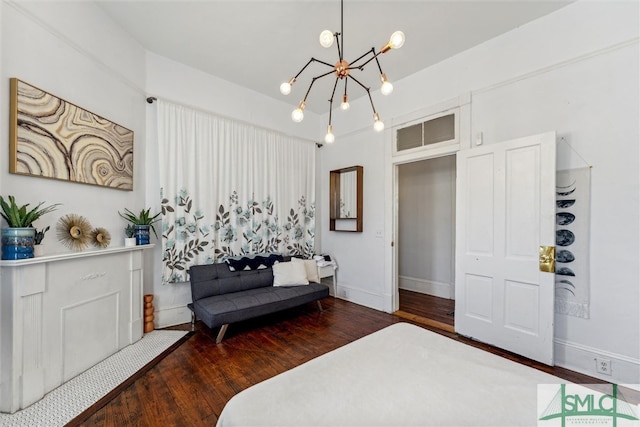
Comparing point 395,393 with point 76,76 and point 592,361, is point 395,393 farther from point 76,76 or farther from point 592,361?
point 76,76

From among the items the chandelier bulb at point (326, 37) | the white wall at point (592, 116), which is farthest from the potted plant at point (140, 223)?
the white wall at point (592, 116)

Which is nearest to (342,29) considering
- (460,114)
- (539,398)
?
(460,114)

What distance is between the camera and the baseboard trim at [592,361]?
2.07m

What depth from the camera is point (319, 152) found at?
4926 millimetres

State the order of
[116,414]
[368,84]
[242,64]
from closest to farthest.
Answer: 1. [116,414]
2. [242,64]
3. [368,84]

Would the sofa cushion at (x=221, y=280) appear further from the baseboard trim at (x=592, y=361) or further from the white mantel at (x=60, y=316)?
the baseboard trim at (x=592, y=361)

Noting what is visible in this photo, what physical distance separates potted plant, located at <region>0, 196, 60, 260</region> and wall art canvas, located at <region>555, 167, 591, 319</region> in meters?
4.27

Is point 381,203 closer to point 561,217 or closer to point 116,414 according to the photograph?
point 561,217

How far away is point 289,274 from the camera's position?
3701mm

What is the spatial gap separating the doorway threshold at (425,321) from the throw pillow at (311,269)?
4.13ft

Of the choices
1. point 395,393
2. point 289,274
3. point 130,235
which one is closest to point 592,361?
point 395,393

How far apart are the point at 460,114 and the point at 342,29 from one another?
1.66 m

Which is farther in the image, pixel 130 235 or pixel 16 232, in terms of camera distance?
pixel 130 235

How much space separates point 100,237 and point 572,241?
4317 millimetres
